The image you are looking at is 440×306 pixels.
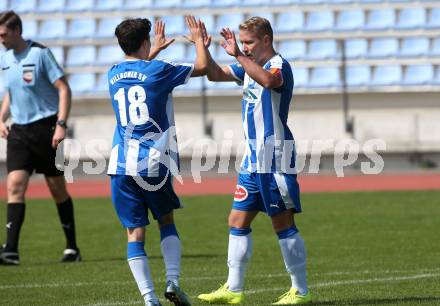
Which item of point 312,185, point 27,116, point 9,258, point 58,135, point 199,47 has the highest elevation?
point 199,47

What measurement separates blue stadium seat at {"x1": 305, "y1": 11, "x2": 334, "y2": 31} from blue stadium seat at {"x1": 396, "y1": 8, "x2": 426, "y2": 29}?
1.60m

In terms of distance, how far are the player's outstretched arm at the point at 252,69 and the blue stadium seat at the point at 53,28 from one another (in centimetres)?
2044

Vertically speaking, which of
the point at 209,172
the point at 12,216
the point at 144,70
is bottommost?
the point at 209,172

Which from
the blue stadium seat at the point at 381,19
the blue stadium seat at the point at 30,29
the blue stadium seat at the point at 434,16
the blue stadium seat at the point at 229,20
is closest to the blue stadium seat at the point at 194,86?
the blue stadium seat at the point at 229,20

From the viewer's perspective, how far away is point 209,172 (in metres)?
23.3

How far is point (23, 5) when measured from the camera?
27.7m

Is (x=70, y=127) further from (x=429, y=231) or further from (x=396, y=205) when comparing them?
(x=429, y=231)

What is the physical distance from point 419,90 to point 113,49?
299 inches

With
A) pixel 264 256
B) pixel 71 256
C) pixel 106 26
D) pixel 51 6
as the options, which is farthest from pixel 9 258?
pixel 51 6

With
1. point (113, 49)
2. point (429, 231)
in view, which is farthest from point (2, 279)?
point (113, 49)

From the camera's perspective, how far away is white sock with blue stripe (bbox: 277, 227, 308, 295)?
701 cm

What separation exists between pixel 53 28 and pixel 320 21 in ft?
22.1

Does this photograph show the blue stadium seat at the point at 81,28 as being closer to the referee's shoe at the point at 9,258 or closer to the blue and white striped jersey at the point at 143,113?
the referee's shoe at the point at 9,258

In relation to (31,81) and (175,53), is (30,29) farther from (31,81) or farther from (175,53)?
(31,81)
